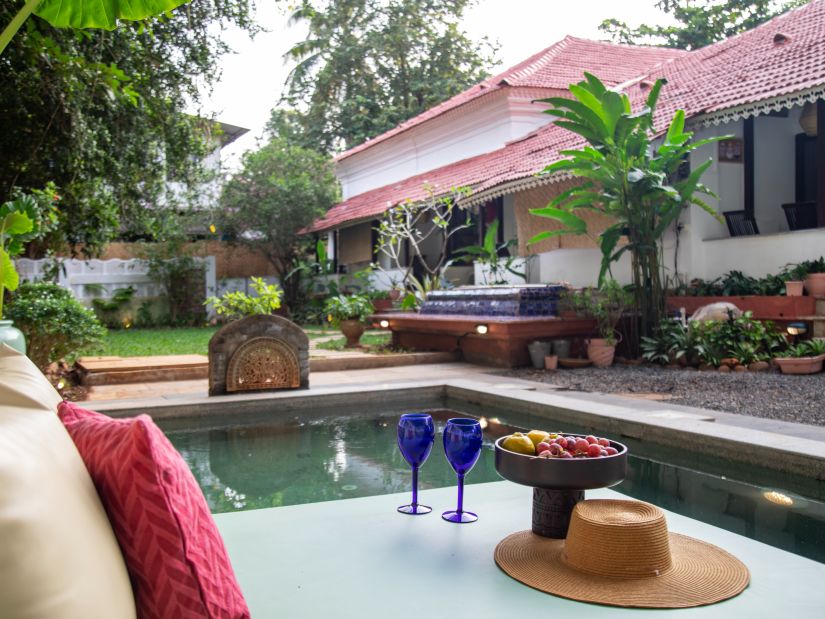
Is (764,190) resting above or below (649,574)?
above

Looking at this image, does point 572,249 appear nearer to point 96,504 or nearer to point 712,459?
point 712,459

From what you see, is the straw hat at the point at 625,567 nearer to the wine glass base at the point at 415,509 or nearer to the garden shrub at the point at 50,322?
the wine glass base at the point at 415,509

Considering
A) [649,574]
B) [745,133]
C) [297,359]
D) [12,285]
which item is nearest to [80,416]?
[649,574]

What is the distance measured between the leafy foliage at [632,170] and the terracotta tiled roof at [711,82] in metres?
1.18

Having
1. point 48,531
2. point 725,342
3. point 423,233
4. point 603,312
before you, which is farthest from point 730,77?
point 48,531

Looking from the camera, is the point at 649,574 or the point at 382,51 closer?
the point at 649,574

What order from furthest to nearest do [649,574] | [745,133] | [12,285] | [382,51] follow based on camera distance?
[382,51], [745,133], [12,285], [649,574]

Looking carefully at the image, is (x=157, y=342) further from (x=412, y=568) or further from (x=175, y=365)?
(x=412, y=568)

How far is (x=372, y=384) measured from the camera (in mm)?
7016

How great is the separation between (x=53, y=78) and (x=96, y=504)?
6369 mm

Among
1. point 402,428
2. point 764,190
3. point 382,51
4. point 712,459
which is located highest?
point 382,51

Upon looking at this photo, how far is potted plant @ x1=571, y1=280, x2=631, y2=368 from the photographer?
859 centimetres

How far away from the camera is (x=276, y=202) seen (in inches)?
670

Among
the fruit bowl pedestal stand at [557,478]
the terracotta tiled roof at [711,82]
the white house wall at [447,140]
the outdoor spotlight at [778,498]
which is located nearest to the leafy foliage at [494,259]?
the terracotta tiled roof at [711,82]
